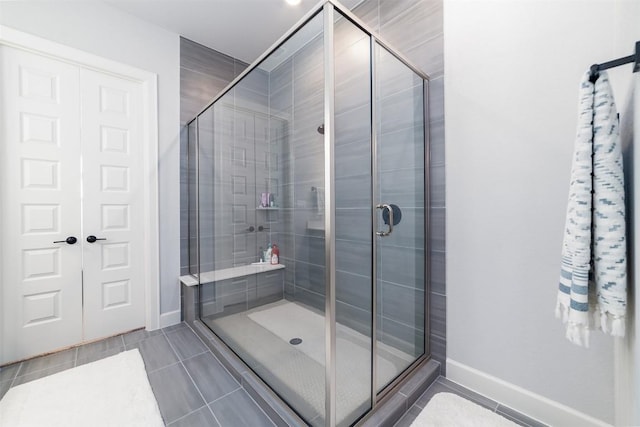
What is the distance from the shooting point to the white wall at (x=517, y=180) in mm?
1191

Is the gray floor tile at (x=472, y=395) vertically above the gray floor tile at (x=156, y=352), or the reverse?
the gray floor tile at (x=472, y=395)

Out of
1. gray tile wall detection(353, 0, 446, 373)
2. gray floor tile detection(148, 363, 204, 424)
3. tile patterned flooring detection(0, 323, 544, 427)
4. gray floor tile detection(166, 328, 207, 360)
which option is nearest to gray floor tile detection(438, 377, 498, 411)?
tile patterned flooring detection(0, 323, 544, 427)

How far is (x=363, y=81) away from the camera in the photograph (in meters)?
1.35

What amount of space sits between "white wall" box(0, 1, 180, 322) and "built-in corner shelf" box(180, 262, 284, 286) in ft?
0.83

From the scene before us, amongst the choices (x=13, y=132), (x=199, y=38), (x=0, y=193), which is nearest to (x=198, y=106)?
(x=199, y=38)

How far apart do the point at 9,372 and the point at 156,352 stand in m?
0.90

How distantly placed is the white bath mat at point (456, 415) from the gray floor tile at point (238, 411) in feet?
2.63

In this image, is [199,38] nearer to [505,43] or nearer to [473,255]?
[505,43]

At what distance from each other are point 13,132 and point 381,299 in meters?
2.87

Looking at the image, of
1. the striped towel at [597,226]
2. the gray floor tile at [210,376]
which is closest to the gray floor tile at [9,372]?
the gray floor tile at [210,376]

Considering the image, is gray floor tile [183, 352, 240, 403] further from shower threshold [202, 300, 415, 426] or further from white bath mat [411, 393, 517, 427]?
white bath mat [411, 393, 517, 427]

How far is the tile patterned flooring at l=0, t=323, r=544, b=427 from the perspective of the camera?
136 cm

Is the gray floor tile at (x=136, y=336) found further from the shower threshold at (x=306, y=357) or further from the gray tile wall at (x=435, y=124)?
the gray tile wall at (x=435, y=124)

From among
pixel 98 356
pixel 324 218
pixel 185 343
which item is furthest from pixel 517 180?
pixel 98 356
